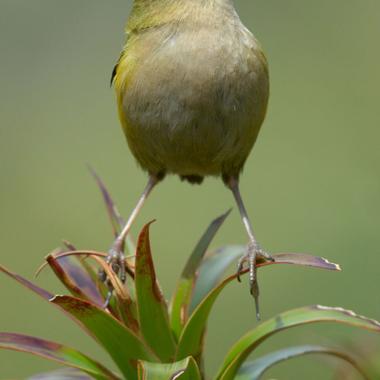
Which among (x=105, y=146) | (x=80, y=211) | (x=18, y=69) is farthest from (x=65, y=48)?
(x=80, y=211)

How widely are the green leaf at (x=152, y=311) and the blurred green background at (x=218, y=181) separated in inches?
85.2

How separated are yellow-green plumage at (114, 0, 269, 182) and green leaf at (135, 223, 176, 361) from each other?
0.81 metres

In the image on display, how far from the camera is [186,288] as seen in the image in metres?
2.84

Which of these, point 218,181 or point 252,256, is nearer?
point 252,256

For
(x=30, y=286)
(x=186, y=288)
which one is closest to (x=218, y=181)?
(x=186, y=288)

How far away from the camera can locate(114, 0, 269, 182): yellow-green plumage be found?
318 cm

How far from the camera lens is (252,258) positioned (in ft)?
10.2

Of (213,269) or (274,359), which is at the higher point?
(213,269)

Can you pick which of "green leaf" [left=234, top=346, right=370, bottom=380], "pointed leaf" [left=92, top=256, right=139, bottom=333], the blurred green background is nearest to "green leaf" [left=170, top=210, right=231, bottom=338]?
"pointed leaf" [left=92, top=256, right=139, bottom=333]

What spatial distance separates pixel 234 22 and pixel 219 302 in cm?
282

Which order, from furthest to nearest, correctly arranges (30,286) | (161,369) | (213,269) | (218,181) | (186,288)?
(218,181) < (213,269) < (186,288) < (30,286) < (161,369)

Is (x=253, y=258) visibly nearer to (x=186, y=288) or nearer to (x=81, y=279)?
(x=186, y=288)

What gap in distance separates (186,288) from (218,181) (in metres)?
3.98

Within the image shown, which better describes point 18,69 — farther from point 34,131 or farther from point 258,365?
point 258,365
